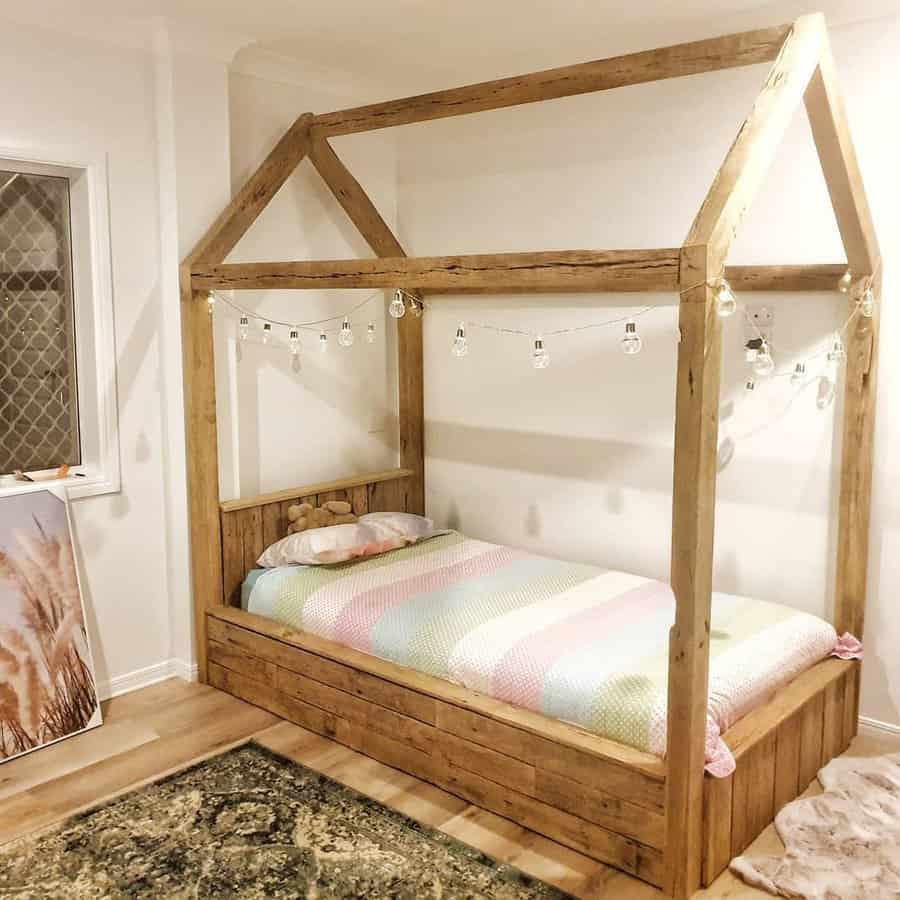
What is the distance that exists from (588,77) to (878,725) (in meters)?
2.29

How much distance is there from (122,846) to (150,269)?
6.42 ft

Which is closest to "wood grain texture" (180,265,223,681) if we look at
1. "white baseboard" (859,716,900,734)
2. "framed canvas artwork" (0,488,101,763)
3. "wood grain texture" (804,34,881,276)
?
"framed canvas artwork" (0,488,101,763)

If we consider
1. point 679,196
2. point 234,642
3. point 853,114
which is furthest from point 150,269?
point 853,114

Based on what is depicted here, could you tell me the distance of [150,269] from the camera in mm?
3469

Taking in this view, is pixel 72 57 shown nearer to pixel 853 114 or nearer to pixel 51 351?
pixel 51 351

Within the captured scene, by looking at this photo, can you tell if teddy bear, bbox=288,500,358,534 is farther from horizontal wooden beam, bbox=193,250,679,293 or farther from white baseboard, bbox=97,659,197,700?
horizontal wooden beam, bbox=193,250,679,293

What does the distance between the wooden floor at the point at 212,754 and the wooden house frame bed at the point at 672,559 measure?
0.05 m

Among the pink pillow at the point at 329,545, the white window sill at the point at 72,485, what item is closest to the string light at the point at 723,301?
the pink pillow at the point at 329,545

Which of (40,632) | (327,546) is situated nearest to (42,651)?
(40,632)

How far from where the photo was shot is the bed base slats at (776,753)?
2.41 metres

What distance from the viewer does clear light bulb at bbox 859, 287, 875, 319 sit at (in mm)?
2955

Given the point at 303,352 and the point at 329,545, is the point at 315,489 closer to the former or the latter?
the point at 329,545

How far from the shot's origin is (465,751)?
2756 millimetres

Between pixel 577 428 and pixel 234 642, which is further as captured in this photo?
pixel 577 428
